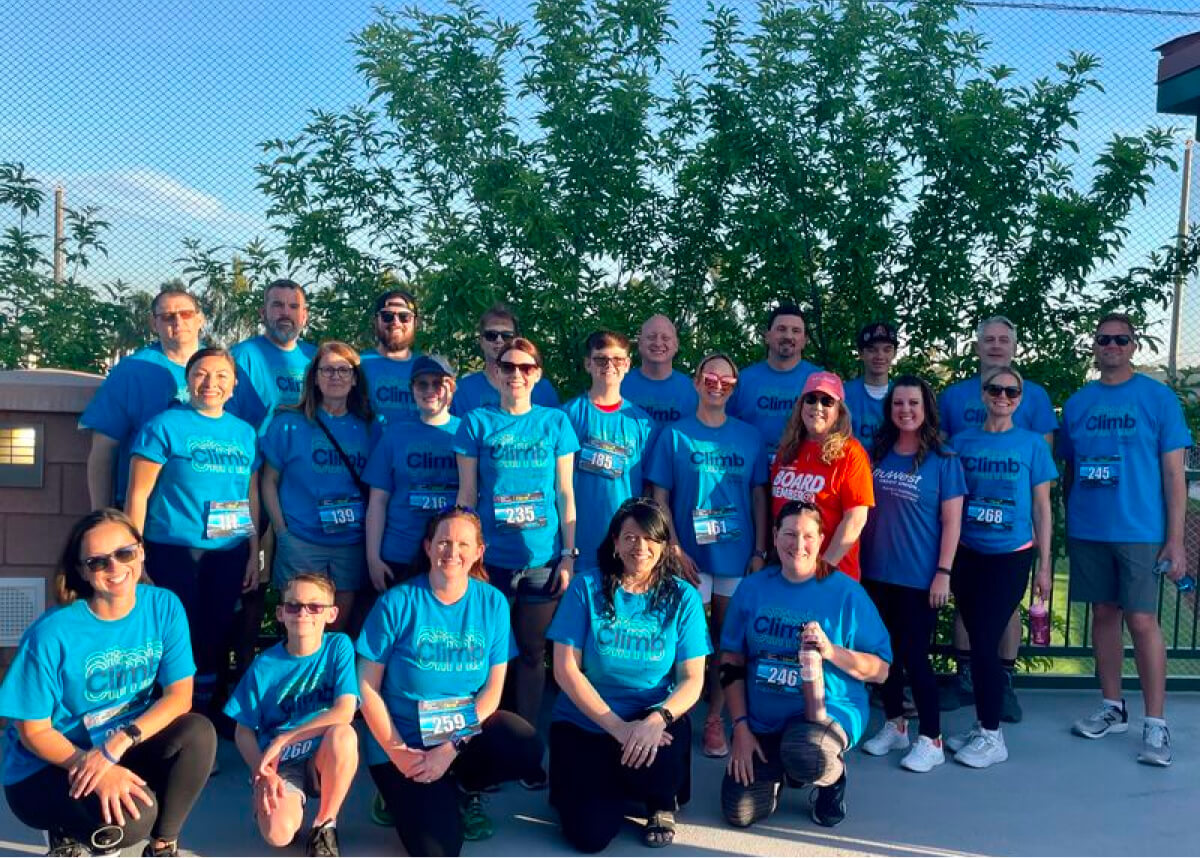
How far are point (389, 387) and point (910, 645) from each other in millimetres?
2533

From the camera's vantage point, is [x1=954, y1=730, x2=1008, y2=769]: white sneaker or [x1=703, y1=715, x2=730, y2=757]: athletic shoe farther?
Answer: [x1=703, y1=715, x2=730, y2=757]: athletic shoe

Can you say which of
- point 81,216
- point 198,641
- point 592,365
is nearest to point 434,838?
point 198,641

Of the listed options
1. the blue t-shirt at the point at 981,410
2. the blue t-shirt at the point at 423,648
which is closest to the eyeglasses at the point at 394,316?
the blue t-shirt at the point at 423,648

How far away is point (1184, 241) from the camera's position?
18.2 ft

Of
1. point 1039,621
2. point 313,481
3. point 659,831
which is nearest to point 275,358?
point 313,481

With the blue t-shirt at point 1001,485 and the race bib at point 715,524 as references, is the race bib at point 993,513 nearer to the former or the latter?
the blue t-shirt at point 1001,485

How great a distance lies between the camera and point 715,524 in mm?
4254

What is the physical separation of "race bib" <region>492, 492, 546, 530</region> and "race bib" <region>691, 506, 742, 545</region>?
666 mm

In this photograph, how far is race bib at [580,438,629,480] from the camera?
13.9 ft

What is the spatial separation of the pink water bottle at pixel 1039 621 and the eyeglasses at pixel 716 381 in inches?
69.3

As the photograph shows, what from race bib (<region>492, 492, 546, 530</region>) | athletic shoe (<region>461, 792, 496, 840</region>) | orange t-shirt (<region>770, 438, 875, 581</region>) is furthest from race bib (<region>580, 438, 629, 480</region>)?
athletic shoe (<region>461, 792, 496, 840</region>)

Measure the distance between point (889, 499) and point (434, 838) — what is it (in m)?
2.31

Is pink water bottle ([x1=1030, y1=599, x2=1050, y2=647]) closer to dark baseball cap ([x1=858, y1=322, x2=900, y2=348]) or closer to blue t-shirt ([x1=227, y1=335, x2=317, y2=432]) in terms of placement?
dark baseball cap ([x1=858, y1=322, x2=900, y2=348])

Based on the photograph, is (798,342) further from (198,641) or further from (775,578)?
(198,641)
